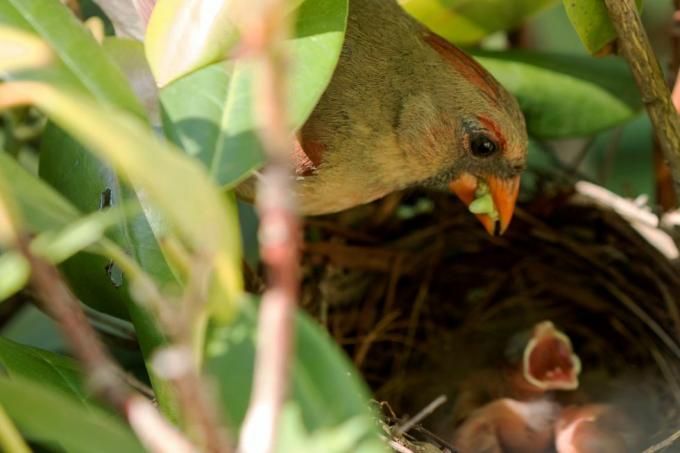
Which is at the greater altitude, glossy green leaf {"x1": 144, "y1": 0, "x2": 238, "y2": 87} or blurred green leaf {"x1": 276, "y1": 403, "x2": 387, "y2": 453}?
glossy green leaf {"x1": 144, "y1": 0, "x2": 238, "y2": 87}

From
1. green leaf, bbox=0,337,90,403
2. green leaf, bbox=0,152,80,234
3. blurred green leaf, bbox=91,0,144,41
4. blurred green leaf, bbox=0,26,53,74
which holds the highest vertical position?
blurred green leaf, bbox=91,0,144,41

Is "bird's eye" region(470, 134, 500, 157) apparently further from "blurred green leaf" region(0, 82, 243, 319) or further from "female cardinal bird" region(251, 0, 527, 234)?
"blurred green leaf" region(0, 82, 243, 319)

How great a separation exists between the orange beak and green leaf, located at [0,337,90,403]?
1036mm

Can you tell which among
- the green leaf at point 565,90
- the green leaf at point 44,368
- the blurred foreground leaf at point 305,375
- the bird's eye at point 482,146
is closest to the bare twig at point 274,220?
the blurred foreground leaf at point 305,375

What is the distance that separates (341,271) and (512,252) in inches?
17.9

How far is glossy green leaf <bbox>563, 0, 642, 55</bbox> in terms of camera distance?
1.73m

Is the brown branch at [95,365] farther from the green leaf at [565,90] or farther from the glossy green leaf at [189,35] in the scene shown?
the green leaf at [565,90]

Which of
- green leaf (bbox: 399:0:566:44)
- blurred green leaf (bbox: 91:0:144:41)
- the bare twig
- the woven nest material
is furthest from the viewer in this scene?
the woven nest material

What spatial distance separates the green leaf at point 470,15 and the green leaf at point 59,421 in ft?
4.43

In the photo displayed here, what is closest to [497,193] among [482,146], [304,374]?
[482,146]

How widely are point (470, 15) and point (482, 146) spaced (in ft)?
0.90

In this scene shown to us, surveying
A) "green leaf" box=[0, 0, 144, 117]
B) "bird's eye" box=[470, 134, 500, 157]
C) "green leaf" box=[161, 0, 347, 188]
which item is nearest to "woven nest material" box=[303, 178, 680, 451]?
"bird's eye" box=[470, 134, 500, 157]

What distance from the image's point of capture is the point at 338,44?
1446mm

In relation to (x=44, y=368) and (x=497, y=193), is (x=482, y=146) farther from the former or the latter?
(x=44, y=368)
